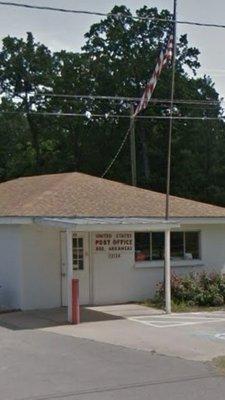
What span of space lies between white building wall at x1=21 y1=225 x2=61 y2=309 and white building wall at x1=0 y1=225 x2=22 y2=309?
0.19 meters

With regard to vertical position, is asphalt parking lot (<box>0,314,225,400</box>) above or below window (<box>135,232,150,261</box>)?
below

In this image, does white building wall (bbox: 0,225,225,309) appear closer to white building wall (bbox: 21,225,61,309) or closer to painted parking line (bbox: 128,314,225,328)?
white building wall (bbox: 21,225,61,309)

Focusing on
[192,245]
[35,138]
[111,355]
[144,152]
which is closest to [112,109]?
[144,152]

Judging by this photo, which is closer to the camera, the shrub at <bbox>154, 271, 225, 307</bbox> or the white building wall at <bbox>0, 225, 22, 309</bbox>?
the white building wall at <bbox>0, 225, 22, 309</bbox>

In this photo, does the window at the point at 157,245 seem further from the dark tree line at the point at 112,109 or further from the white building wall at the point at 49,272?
the dark tree line at the point at 112,109

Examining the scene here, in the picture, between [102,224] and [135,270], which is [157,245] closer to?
[135,270]

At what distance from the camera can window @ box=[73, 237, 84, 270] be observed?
2017 centimetres

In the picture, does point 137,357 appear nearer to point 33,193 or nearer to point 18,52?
point 33,193

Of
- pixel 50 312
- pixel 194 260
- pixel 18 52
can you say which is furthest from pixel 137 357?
pixel 18 52

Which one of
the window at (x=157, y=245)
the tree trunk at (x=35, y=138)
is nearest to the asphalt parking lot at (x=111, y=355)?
the window at (x=157, y=245)

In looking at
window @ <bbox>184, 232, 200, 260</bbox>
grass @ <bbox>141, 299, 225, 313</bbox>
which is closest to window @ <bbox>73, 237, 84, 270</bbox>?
grass @ <bbox>141, 299, 225, 313</bbox>

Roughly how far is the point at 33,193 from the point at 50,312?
4.61m

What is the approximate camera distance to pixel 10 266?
19.7 m

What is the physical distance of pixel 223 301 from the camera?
2009 centimetres
